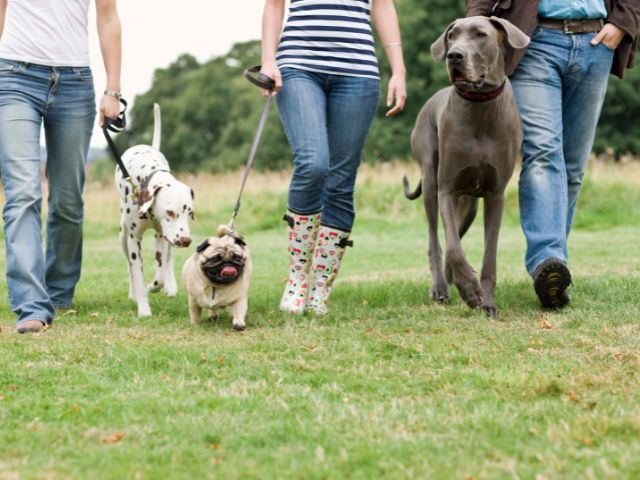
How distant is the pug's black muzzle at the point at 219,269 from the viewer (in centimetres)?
510

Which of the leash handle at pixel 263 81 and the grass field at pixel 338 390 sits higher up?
the leash handle at pixel 263 81

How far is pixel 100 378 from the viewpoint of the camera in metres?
4.02

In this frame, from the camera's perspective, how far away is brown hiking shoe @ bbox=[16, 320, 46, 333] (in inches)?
204

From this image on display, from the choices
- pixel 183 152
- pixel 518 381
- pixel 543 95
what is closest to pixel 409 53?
pixel 183 152

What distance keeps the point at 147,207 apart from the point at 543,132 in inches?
98.4

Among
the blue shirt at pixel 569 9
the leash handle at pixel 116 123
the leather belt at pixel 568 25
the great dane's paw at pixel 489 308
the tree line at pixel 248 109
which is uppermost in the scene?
the blue shirt at pixel 569 9

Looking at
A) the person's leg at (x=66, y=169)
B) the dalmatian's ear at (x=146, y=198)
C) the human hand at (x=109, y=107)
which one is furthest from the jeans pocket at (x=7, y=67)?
the dalmatian's ear at (x=146, y=198)

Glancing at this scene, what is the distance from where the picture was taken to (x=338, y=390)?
3717 millimetres

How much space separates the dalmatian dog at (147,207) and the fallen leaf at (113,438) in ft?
9.15

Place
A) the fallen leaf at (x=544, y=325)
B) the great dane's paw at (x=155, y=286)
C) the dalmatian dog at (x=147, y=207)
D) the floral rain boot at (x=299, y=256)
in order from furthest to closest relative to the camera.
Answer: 1. the great dane's paw at (x=155, y=286)
2. the dalmatian dog at (x=147, y=207)
3. the floral rain boot at (x=299, y=256)
4. the fallen leaf at (x=544, y=325)

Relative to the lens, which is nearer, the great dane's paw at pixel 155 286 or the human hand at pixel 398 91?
the human hand at pixel 398 91

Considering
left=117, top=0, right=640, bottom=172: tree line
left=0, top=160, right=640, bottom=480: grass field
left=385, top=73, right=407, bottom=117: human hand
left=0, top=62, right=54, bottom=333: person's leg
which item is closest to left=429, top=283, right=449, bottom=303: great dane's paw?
left=0, top=160, right=640, bottom=480: grass field

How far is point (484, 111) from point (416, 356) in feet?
5.49

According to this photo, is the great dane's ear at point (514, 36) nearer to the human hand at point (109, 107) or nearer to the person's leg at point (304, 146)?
the person's leg at point (304, 146)
